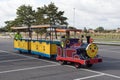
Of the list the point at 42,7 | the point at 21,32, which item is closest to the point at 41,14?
the point at 42,7

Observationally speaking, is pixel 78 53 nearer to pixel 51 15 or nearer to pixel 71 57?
pixel 71 57

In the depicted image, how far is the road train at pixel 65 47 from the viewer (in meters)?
13.5

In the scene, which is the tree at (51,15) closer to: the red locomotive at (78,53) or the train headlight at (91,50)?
the red locomotive at (78,53)

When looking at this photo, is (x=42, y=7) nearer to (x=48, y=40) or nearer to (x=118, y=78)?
(x=48, y=40)

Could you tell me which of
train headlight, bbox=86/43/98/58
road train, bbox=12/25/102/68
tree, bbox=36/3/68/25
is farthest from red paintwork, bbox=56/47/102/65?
tree, bbox=36/3/68/25

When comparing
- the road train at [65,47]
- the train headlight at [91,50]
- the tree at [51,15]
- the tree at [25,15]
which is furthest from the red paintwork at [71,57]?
the tree at [25,15]

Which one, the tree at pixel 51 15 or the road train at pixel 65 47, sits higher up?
the tree at pixel 51 15

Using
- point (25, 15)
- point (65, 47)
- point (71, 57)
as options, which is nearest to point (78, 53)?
point (71, 57)

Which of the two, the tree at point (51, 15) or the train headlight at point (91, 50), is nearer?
the train headlight at point (91, 50)

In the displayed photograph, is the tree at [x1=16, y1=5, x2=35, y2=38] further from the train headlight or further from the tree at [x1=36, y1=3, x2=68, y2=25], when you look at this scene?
the train headlight

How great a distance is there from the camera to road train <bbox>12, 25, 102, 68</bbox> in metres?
13.5

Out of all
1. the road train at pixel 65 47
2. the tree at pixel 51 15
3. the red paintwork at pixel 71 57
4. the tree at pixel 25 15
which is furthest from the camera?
the tree at pixel 25 15

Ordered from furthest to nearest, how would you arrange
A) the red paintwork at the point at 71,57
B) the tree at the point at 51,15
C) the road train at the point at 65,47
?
the tree at the point at 51,15 < the road train at the point at 65,47 < the red paintwork at the point at 71,57

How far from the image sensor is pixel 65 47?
14773 millimetres
